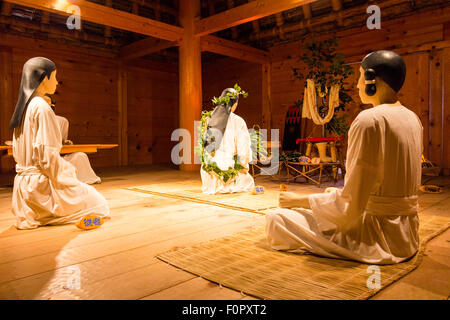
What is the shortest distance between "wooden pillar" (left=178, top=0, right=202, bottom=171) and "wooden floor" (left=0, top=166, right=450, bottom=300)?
162 inches

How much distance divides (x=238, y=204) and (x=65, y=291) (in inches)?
87.8

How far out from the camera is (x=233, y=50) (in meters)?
8.00

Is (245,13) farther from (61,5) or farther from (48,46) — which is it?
(48,46)

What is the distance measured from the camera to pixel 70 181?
9.04 ft

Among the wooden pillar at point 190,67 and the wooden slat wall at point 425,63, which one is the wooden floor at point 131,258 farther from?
the wooden pillar at point 190,67

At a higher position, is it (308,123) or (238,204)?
(308,123)

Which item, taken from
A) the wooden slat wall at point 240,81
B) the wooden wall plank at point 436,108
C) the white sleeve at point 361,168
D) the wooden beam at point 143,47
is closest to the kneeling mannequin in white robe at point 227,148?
the white sleeve at point 361,168

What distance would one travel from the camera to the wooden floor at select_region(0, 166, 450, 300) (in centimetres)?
145

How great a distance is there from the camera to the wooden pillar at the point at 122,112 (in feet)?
29.3

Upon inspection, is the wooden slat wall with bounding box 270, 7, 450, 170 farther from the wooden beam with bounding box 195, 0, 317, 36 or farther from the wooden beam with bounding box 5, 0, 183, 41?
the wooden beam with bounding box 5, 0, 183, 41

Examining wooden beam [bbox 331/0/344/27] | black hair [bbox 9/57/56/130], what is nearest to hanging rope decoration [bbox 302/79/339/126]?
wooden beam [bbox 331/0/344/27]

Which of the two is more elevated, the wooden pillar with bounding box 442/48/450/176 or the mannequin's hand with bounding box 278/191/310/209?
the wooden pillar with bounding box 442/48/450/176
